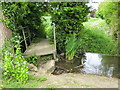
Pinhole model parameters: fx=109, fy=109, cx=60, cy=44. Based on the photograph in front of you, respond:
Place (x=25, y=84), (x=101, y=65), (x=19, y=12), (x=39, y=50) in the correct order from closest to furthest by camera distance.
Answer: (x=25, y=84) < (x=19, y=12) < (x=101, y=65) < (x=39, y=50)

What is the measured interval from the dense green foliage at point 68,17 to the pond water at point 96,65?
94 cm

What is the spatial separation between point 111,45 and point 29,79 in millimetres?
4839

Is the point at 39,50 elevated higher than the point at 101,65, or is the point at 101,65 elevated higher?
the point at 39,50

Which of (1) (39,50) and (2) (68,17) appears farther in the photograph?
(1) (39,50)

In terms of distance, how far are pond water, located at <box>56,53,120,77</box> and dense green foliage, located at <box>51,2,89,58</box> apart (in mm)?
939

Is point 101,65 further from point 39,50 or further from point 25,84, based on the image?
point 25,84

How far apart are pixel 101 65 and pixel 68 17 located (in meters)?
2.24

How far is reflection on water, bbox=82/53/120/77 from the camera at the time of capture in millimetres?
3777

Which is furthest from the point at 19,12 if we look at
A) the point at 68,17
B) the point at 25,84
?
the point at 25,84

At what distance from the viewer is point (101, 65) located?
4246mm

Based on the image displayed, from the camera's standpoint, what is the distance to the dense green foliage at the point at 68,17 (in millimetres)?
3719

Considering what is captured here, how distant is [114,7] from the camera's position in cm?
551

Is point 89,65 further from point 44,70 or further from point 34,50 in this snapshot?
point 34,50

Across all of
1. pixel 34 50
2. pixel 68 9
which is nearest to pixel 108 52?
pixel 68 9
